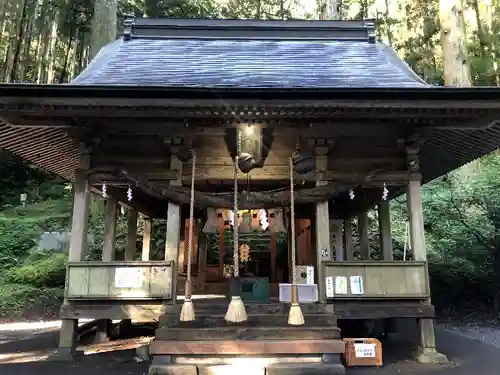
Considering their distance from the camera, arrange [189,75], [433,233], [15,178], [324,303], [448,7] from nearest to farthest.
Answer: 1. [324,303]
2. [189,75]
3. [433,233]
4. [448,7]
5. [15,178]

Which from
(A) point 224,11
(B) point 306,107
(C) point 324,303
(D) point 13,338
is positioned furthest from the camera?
(A) point 224,11

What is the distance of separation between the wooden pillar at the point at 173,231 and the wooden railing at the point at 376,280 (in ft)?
7.92

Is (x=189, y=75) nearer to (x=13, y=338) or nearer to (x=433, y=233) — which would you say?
(x=13, y=338)

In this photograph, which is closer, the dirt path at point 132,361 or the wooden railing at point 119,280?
the dirt path at point 132,361

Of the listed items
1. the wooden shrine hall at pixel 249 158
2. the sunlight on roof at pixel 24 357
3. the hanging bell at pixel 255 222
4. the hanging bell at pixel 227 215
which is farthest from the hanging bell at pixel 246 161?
the sunlight on roof at pixel 24 357

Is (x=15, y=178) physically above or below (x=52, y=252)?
above

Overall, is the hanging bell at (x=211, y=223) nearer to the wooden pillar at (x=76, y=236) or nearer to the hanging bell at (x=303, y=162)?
the hanging bell at (x=303, y=162)

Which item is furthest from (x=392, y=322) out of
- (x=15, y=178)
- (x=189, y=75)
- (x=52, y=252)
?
(x=15, y=178)

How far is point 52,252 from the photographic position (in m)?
15.1

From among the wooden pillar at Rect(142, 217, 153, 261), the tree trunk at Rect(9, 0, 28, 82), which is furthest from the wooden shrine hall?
the tree trunk at Rect(9, 0, 28, 82)

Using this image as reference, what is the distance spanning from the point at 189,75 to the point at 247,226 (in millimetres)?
3114

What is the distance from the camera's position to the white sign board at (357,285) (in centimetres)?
654

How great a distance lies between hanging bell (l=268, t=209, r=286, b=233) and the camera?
810 centimetres

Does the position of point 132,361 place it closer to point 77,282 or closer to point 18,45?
point 77,282
